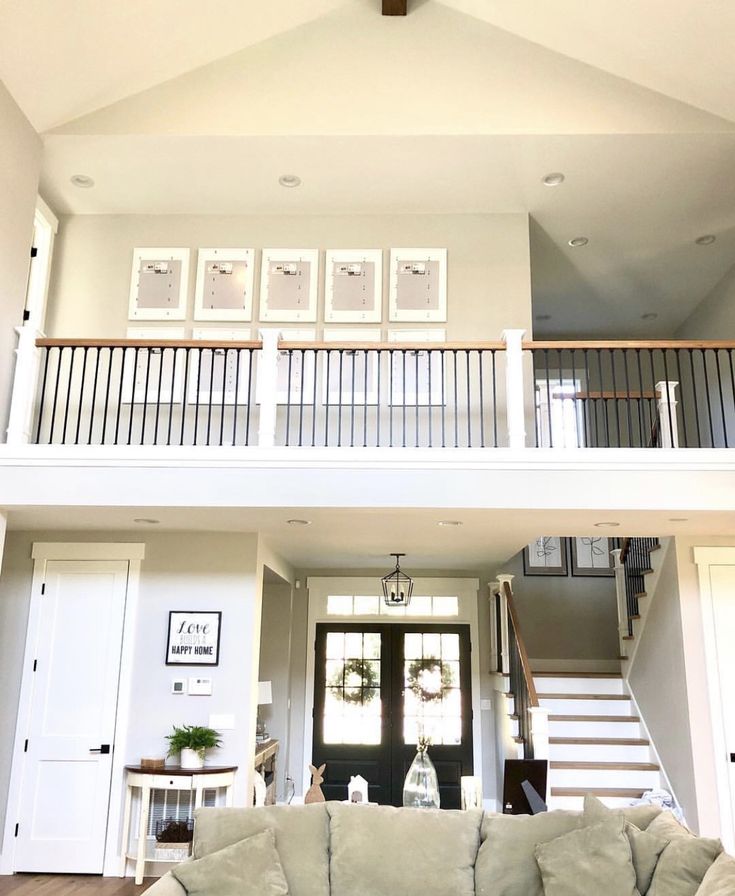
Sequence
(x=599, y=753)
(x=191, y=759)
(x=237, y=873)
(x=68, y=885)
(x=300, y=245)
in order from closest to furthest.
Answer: (x=237, y=873)
(x=68, y=885)
(x=191, y=759)
(x=599, y=753)
(x=300, y=245)

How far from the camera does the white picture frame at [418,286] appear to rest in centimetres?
795

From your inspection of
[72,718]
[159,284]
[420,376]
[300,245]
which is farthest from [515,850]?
[159,284]

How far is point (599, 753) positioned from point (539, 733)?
1166 mm

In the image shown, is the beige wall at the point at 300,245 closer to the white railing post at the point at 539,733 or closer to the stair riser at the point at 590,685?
the white railing post at the point at 539,733

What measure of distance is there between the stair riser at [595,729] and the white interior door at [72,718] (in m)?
4.05

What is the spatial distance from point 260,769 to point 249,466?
133 inches

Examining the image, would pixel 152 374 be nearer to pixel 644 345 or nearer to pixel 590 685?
pixel 644 345

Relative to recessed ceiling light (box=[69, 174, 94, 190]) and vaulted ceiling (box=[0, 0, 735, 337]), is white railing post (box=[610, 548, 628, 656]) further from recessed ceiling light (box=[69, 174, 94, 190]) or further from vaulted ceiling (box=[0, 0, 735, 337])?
recessed ceiling light (box=[69, 174, 94, 190])

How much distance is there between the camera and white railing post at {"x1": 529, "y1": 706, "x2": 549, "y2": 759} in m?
6.71

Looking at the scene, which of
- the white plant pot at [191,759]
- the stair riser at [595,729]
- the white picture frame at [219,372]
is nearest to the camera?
the white plant pot at [191,759]

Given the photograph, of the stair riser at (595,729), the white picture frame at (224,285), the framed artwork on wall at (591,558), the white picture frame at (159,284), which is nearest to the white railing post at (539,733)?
the stair riser at (595,729)

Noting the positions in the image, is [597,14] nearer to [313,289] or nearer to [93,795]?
[313,289]

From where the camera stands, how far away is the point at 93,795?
6469mm

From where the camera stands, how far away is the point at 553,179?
7.58m
